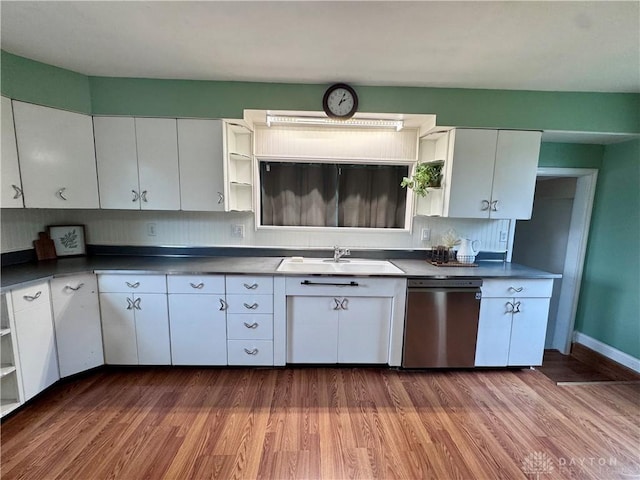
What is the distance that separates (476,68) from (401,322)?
2.01m

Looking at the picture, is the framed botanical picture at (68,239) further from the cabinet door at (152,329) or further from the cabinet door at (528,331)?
the cabinet door at (528,331)

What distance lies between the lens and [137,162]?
227 cm

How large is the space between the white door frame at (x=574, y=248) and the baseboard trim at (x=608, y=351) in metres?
0.09

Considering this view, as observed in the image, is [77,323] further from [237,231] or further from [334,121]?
[334,121]

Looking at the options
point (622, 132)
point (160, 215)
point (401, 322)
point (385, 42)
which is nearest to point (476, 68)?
point (385, 42)

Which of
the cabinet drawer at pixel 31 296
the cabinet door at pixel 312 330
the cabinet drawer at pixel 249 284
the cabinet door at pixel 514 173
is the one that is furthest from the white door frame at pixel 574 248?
the cabinet drawer at pixel 31 296

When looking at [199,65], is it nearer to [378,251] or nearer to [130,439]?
[378,251]

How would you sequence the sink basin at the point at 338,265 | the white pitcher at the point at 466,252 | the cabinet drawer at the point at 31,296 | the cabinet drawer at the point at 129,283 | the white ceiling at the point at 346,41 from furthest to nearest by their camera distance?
the white pitcher at the point at 466,252
the sink basin at the point at 338,265
the cabinet drawer at the point at 129,283
the cabinet drawer at the point at 31,296
the white ceiling at the point at 346,41

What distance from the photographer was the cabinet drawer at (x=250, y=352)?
2.26 meters

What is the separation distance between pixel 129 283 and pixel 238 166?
4.48 ft

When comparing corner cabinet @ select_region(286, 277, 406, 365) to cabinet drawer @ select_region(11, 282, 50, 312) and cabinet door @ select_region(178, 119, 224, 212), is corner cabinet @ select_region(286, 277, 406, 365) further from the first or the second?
cabinet drawer @ select_region(11, 282, 50, 312)

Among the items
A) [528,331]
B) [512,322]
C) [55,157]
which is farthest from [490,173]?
[55,157]

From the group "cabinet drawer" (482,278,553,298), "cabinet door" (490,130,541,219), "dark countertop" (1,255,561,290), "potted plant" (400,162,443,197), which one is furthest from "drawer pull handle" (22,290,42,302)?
"cabinet door" (490,130,541,219)

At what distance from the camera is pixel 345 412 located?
1882 mm
